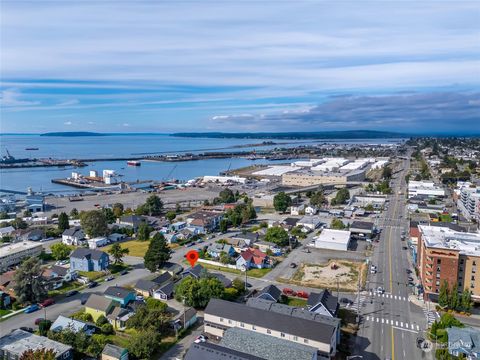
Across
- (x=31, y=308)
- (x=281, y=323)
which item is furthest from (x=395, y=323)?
(x=31, y=308)

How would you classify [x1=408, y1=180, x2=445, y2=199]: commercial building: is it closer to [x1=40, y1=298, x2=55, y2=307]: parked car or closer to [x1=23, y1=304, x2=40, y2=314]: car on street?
[x1=40, y1=298, x2=55, y2=307]: parked car

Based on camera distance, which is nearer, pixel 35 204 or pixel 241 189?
pixel 35 204

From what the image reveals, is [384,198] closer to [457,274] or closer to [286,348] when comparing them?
[457,274]

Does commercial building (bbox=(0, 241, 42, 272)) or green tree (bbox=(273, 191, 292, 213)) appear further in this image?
green tree (bbox=(273, 191, 292, 213))

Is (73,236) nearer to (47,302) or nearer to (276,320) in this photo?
(47,302)

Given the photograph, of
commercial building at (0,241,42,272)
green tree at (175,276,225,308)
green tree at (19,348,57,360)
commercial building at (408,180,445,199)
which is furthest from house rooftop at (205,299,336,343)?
commercial building at (408,180,445,199)

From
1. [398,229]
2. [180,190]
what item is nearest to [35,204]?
[180,190]
